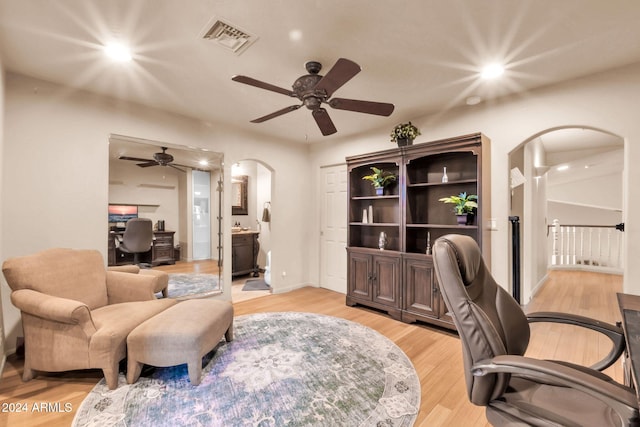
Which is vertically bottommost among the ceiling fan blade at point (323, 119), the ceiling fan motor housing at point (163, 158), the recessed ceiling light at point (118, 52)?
the ceiling fan motor housing at point (163, 158)

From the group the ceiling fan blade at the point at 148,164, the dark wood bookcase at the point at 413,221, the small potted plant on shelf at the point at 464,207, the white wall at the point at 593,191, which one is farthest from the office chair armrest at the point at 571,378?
the white wall at the point at 593,191

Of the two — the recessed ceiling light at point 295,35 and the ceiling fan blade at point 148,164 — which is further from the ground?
the recessed ceiling light at point 295,35

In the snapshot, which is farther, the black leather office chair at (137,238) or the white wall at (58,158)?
the black leather office chair at (137,238)

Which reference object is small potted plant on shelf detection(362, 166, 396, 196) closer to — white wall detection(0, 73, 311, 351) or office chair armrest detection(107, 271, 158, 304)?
white wall detection(0, 73, 311, 351)

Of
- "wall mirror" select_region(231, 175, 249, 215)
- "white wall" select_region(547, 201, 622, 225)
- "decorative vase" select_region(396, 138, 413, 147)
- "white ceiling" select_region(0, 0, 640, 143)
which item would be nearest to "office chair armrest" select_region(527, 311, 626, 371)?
"white ceiling" select_region(0, 0, 640, 143)

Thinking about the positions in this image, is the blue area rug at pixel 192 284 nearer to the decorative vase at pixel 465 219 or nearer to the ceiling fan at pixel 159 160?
the ceiling fan at pixel 159 160

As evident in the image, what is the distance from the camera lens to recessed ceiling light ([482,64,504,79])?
247 centimetres

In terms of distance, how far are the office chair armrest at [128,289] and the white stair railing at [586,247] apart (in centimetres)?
790

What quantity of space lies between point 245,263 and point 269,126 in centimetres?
265

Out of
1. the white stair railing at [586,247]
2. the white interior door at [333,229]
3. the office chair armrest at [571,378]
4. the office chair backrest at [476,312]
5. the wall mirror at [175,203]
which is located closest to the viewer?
the office chair armrest at [571,378]

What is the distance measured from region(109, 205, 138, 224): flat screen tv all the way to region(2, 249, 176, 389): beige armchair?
26.5 inches

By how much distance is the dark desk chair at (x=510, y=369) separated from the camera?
92cm

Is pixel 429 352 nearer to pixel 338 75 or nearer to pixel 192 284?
pixel 338 75

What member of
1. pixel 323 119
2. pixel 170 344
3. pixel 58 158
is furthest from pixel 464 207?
pixel 58 158
